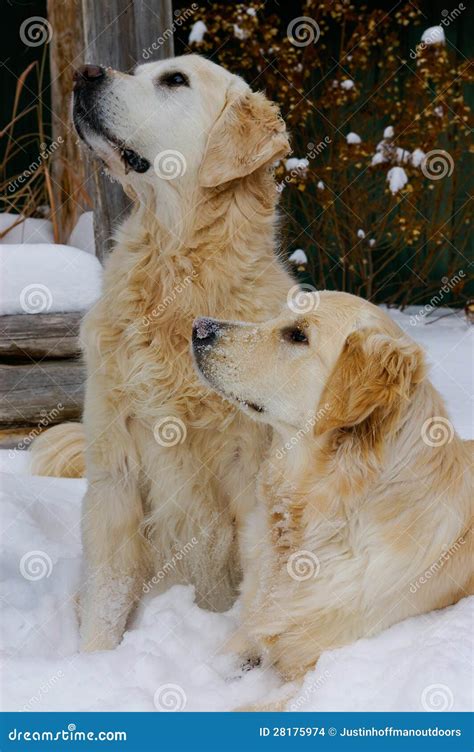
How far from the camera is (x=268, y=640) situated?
2.54 meters

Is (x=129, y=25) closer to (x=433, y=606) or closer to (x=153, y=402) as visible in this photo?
(x=153, y=402)
